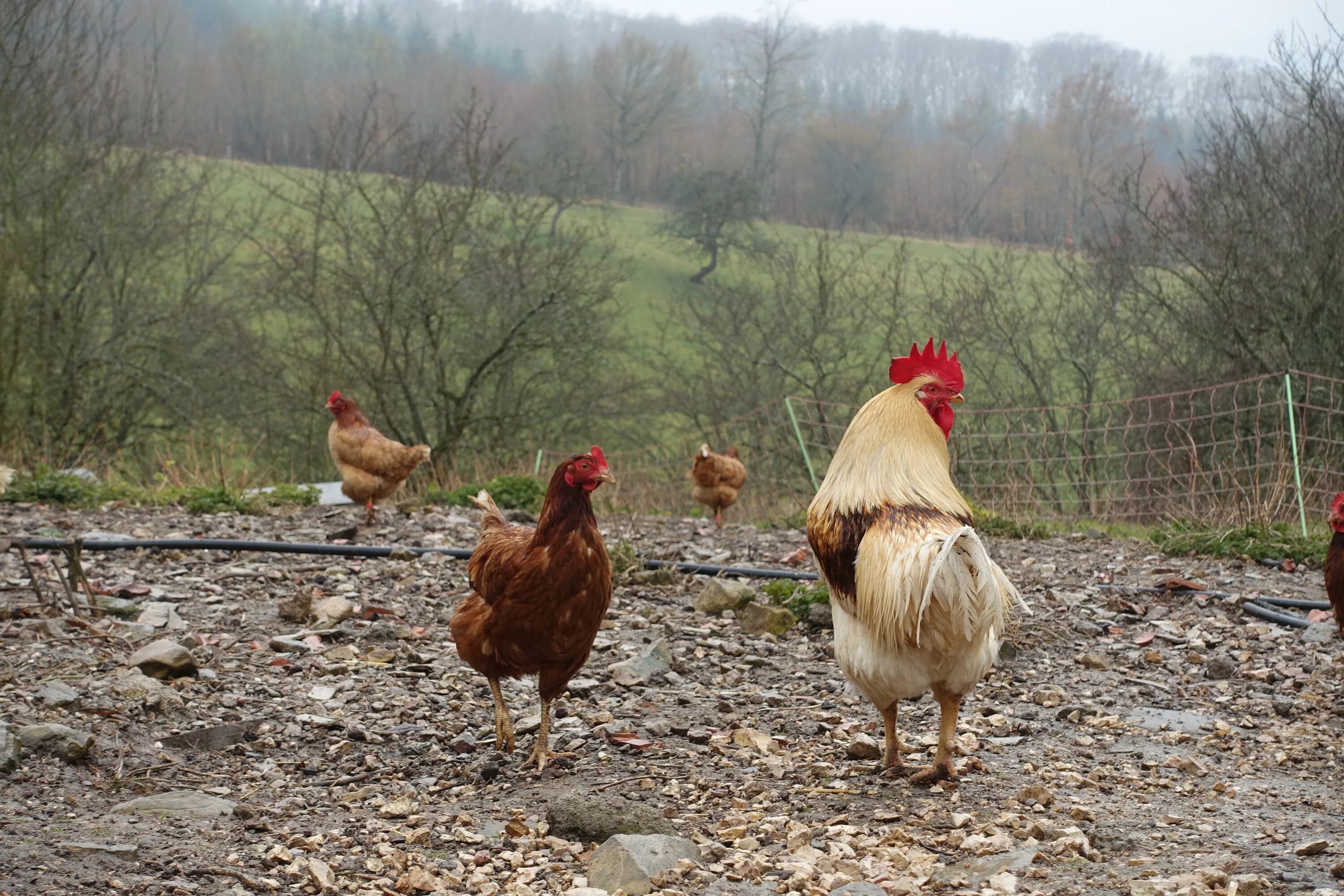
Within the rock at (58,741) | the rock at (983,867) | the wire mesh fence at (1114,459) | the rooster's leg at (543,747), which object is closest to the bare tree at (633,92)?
the wire mesh fence at (1114,459)

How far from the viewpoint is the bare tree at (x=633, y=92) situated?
3359 centimetres

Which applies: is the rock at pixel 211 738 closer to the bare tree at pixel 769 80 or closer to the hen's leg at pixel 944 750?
the hen's leg at pixel 944 750

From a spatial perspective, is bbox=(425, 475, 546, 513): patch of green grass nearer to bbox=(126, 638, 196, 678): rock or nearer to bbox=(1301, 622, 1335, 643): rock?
bbox=(126, 638, 196, 678): rock

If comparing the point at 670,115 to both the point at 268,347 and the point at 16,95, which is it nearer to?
the point at 268,347

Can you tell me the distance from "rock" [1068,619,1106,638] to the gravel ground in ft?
0.08

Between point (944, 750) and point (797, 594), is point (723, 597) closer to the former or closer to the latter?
point (797, 594)

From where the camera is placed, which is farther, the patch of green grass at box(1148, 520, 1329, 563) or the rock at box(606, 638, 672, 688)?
the patch of green grass at box(1148, 520, 1329, 563)

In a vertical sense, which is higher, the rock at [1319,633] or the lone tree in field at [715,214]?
the lone tree in field at [715,214]

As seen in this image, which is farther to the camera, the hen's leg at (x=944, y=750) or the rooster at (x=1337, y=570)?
the rooster at (x=1337, y=570)

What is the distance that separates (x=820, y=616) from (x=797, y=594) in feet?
0.79

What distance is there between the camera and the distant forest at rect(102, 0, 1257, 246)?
22750mm

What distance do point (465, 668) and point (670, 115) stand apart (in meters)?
31.0

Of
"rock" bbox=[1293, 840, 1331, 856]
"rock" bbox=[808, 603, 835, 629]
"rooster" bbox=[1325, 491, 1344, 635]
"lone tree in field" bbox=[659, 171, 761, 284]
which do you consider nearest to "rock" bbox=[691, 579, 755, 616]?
"rock" bbox=[808, 603, 835, 629]

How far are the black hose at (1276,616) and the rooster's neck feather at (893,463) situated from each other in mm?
3389
